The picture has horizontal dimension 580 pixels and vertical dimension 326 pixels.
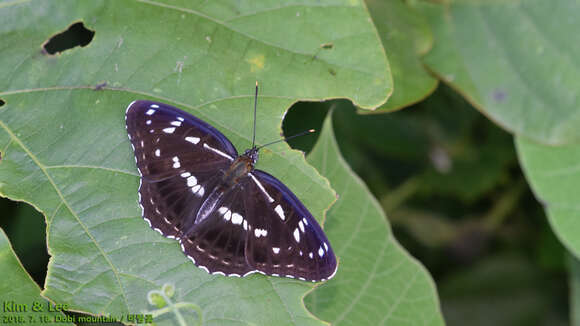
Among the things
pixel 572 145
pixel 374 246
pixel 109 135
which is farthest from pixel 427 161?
pixel 109 135

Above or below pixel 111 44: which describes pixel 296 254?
below

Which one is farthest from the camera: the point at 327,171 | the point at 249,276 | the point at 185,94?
the point at 327,171

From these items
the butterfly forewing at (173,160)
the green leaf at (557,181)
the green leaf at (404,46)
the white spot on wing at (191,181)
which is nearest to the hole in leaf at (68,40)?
the butterfly forewing at (173,160)

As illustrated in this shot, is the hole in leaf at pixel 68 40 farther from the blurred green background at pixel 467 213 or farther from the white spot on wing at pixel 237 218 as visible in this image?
the blurred green background at pixel 467 213

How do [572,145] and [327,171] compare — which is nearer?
[327,171]

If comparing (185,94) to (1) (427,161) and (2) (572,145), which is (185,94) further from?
(1) (427,161)

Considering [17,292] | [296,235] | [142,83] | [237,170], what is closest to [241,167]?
[237,170]
